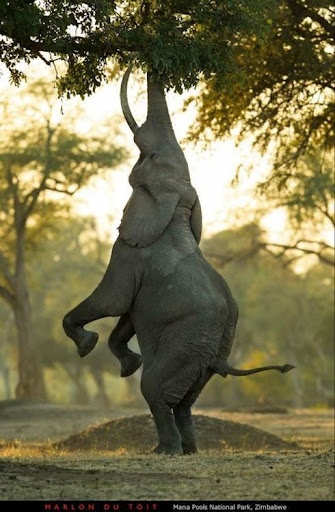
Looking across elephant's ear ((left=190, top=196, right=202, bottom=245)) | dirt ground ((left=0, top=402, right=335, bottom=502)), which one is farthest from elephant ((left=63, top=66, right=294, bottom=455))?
dirt ground ((left=0, top=402, right=335, bottom=502))

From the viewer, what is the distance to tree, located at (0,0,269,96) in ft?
46.5

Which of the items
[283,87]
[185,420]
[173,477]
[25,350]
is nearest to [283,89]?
[283,87]

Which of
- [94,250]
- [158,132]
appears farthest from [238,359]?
[158,132]

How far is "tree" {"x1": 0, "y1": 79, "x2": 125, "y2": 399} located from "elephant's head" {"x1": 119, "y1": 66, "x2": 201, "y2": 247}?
2392 cm

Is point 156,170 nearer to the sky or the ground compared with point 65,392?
nearer to the ground

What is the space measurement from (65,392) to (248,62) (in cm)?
10514

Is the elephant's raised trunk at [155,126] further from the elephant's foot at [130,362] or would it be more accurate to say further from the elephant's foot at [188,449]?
the elephant's foot at [188,449]

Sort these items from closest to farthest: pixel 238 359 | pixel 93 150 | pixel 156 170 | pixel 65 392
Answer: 1. pixel 156 170
2. pixel 93 150
3. pixel 238 359
4. pixel 65 392

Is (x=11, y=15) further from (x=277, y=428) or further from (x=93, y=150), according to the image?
(x=93, y=150)

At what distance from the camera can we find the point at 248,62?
21.9 meters

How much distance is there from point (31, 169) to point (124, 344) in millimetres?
27492

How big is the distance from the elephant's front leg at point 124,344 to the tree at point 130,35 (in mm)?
2910

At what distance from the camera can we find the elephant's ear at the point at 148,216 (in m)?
14.3

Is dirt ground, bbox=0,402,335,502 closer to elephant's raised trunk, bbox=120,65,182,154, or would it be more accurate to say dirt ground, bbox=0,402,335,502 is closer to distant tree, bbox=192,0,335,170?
elephant's raised trunk, bbox=120,65,182,154
